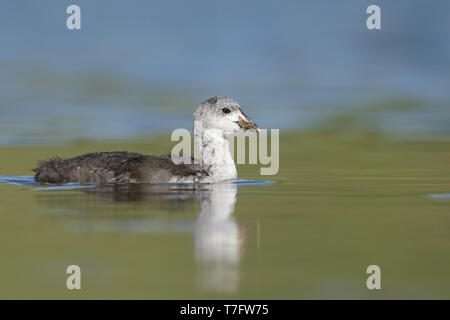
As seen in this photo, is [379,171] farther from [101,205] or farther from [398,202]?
[101,205]

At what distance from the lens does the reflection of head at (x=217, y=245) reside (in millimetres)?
6043

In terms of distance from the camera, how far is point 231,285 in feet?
19.2

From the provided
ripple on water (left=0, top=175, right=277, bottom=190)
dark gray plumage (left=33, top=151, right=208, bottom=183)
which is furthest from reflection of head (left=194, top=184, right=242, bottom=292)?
ripple on water (left=0, top=175, right=277, bottom=190)

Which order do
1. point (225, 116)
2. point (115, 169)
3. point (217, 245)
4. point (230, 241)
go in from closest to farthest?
point (217, 245) → point (230, 241) → point (115, 169) → point (225, 116)

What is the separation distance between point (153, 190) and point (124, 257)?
515cm

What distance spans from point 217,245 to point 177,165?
18.9 feet

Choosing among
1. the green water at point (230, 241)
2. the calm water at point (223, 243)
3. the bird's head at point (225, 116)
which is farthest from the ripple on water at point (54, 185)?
the bird's head at point (225, 116)

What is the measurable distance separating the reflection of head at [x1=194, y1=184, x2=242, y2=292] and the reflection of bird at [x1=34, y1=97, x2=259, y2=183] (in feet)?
8.38

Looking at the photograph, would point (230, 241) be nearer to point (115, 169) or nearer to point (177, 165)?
point (177, 165)

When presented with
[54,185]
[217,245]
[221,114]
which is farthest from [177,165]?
[217,245]

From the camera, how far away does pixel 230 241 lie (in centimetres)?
749

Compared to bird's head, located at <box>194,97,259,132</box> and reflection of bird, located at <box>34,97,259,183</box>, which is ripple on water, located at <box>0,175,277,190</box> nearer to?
reflection of bird, located at <box>34,97,259,183</box>

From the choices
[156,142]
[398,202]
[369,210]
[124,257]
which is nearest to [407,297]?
[124,257]

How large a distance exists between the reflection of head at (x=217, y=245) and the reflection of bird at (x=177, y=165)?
8.38 ft
